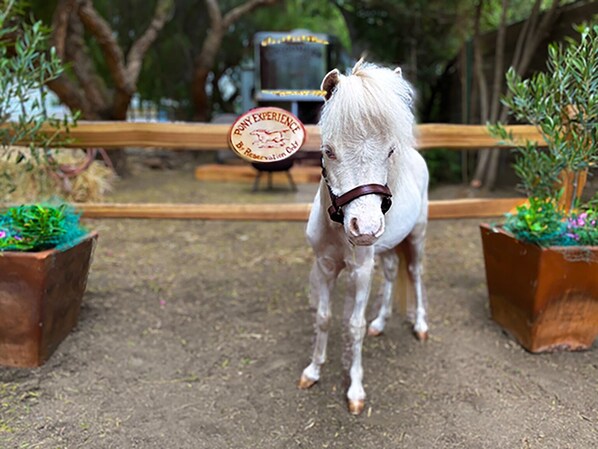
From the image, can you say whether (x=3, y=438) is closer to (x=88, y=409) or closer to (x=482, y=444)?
(x=88, y=409)

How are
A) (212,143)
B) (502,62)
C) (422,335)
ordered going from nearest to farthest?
(422,335)
(212,143)
(502,62)

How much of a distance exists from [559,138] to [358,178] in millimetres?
1406

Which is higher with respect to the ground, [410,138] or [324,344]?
[410,138]

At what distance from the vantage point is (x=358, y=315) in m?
1.99

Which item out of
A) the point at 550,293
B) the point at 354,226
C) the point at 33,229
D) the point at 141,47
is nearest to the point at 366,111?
the point at 354,226

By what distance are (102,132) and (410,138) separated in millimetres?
2179

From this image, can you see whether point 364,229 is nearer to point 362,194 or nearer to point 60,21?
point 362,194

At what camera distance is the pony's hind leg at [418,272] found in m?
2.53

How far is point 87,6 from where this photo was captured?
18.4 ft

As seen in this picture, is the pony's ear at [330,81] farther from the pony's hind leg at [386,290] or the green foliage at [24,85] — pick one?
the green foliage at [24,85]

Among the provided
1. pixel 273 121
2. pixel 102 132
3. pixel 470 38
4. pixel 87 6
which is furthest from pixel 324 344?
pixel 470 38

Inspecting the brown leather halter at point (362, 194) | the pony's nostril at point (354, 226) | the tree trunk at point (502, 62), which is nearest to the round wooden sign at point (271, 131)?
the brown leather halter at point (362, 194)

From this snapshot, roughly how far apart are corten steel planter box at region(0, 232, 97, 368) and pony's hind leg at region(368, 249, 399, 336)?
64.1 inches

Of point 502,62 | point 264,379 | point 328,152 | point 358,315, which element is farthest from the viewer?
point 502,62
